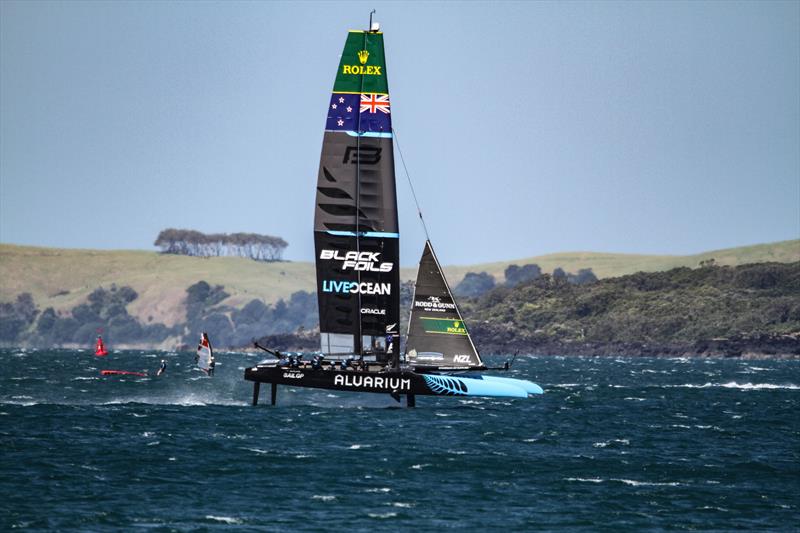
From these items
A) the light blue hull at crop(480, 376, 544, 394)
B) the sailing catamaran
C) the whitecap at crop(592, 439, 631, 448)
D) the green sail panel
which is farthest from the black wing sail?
the green sail panel

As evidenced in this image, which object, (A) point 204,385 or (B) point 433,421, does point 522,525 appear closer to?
(B) point 433,421

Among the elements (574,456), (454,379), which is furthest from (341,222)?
(574,456)

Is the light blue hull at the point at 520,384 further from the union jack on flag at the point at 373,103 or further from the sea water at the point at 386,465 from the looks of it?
the union jack on flag at the point at 373,103

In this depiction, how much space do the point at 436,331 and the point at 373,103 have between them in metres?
9.78

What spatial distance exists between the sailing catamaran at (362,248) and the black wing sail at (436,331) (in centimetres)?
61

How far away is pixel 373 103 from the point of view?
5628 centimetres

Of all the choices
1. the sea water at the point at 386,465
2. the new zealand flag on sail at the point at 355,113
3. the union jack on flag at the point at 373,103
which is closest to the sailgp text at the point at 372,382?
the sea water at the point at 386,465

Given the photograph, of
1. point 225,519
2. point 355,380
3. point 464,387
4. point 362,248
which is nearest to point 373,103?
point 362,248

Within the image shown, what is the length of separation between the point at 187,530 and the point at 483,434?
73.9 feet

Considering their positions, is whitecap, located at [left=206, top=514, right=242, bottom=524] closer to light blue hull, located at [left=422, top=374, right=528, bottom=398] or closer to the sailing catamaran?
the sailing catamaran

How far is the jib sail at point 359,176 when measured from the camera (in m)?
56.0

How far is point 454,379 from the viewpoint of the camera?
2217 inches

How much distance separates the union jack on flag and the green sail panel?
199 mm

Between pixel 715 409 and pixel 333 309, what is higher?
pixel 333 309
